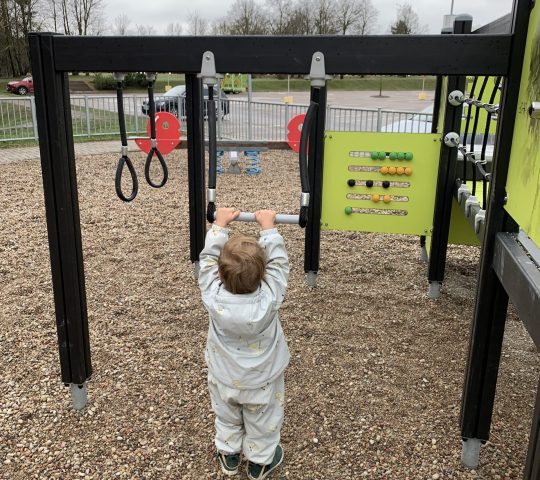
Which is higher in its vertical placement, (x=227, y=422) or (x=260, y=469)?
(x=227, y=422)

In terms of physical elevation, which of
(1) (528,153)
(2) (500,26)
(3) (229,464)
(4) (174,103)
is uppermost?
(2) (500,26)

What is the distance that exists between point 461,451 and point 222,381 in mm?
1130

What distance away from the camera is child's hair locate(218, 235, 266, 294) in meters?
2.09

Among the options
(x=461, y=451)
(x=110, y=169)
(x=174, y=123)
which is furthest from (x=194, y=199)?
(x=110, y=169)

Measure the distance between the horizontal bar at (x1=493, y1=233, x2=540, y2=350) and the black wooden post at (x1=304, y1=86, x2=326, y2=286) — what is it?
223cm

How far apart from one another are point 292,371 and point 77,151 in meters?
9.24

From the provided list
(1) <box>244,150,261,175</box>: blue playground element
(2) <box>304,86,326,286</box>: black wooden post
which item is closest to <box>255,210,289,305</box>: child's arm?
(2) <box>304,86,326,286</box>: black wooden post

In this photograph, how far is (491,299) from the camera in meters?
2.24

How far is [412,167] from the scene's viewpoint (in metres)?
4.30

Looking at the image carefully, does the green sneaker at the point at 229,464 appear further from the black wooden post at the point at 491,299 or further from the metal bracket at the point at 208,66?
the metal bracket at the point at 208,66

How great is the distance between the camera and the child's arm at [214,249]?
2240 millimetres

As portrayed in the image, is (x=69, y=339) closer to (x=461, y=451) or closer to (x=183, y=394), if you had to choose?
(x=183, y=394)

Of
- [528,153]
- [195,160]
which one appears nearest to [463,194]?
[195,160]

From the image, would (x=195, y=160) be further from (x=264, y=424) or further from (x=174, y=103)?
(x=174, y=103)
